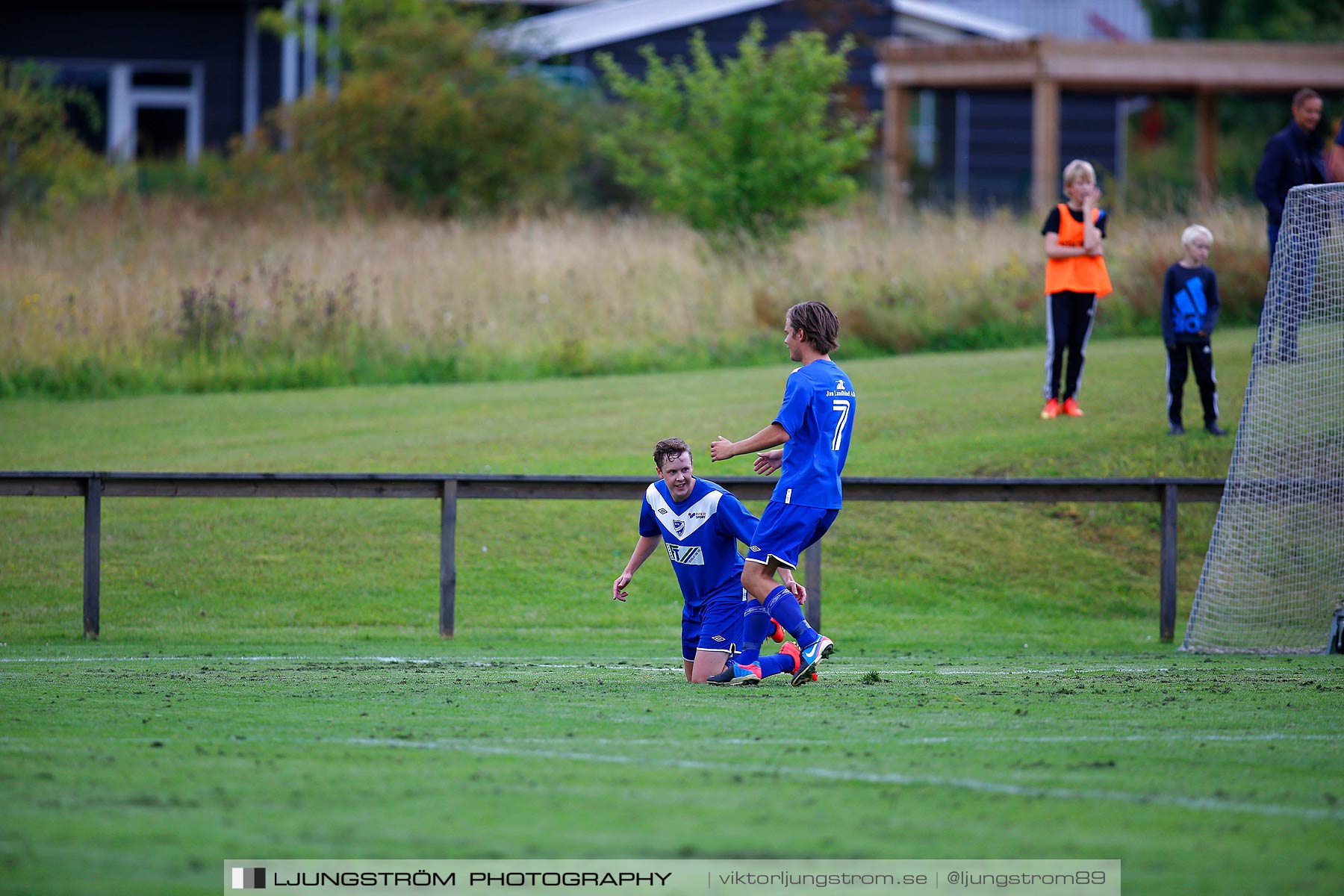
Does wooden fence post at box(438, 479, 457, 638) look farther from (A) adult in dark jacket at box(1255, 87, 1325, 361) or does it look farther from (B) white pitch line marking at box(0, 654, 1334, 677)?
(A) adult in dark jacket at box(1255, 87, 1325, 361)

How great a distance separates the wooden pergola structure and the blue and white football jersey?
2079cm

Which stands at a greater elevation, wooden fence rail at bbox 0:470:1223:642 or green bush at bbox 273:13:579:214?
green bush at bbox 273:13:579:214

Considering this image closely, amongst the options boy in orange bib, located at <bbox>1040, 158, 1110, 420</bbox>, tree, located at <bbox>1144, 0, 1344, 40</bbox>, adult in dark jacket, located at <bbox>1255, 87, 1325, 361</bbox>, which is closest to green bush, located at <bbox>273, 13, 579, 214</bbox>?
boy in orange bib, located at <bbox>1040, 158, 1110, 420</bbox>

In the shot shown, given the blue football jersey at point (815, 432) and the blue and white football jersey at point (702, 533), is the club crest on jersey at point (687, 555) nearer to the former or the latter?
the blue and white football jersey at point (702, 533)

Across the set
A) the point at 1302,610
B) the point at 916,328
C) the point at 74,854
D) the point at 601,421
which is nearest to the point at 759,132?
the point at 916,328

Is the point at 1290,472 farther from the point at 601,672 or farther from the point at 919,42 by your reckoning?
the point at 919,42

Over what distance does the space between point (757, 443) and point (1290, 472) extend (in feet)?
21.7

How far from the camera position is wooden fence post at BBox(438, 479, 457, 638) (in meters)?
11.5

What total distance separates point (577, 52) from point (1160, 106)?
26282 millimetres

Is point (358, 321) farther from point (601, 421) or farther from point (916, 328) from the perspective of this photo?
point (916, 328)

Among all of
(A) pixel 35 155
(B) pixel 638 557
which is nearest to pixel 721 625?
(B) pixel 638 557

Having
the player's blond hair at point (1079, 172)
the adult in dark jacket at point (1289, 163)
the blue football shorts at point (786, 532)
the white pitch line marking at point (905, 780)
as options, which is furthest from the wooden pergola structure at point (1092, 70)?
the white pitch line marking at point (905, 780)

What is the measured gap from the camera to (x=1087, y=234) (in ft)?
47.7

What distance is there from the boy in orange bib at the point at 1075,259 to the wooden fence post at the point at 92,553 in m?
9.04
